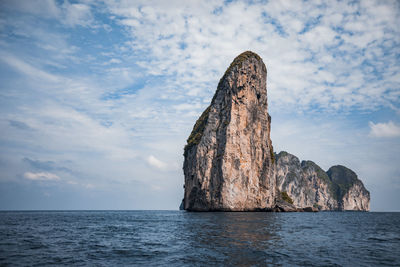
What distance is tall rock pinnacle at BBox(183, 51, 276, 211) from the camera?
3031 inches

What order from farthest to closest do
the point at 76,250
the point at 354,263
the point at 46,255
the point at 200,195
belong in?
the point at 200,195 < the point at 76,250 < the point at 46,255 < the point at 354,263

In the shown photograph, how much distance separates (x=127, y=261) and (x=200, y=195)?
2582 inches

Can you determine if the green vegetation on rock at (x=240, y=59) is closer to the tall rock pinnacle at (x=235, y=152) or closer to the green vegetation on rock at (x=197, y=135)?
the tall rock pinnacle at (x=235, y=152)

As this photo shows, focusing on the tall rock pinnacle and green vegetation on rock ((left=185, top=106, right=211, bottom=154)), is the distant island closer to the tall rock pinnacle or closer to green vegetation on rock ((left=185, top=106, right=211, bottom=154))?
the tall rock pinnacle

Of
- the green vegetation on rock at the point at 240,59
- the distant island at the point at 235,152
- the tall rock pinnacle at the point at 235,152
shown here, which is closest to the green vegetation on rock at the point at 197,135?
the distant island at the point at 235,152

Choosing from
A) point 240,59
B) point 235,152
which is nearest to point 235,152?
point 235,152

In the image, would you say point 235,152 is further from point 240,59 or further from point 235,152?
point 240,59

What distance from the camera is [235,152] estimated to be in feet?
259

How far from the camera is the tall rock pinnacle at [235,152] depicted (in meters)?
77.0

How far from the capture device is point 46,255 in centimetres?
1659

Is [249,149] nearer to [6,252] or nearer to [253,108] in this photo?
[253,108]

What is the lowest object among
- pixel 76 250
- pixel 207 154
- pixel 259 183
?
pixel 76 250

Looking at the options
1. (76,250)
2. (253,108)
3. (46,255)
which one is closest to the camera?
(46,255)

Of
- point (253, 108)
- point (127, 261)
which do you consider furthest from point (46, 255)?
point (253, 108)
